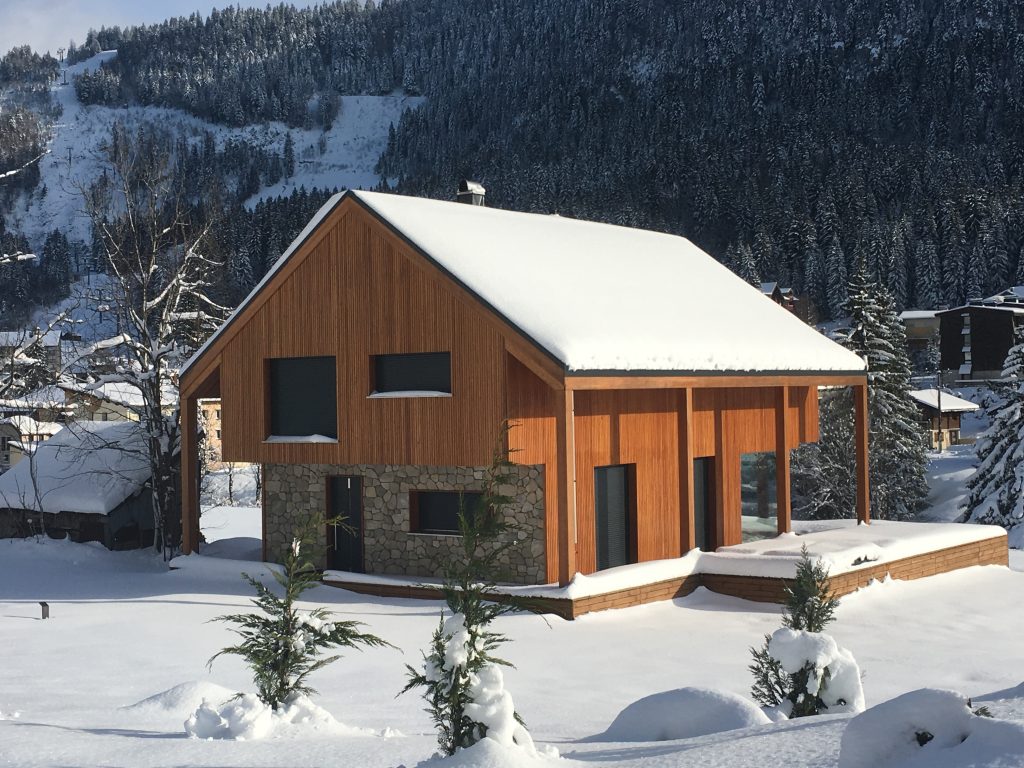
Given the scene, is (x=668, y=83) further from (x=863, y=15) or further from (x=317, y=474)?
(x=317, y=474)

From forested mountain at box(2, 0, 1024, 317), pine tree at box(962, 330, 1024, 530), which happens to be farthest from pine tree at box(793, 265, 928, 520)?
forested mountain at box(2, 0, 1024, 317)

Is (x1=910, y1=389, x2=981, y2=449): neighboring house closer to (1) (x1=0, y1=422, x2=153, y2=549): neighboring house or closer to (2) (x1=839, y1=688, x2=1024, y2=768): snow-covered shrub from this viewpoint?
(1) (x1=0, y1=422, x2=153, y2=549): neighboring house

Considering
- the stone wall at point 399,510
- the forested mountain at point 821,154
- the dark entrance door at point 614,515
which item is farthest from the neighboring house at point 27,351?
the forested mountain at point 821,154

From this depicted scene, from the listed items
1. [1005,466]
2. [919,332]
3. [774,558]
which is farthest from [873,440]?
[919,332]

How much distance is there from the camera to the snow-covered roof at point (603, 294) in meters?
16.3

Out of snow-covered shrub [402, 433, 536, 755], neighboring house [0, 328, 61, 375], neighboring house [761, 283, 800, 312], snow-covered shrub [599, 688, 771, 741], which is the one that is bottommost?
snow-covered shrub [599, 688, 771, 741]

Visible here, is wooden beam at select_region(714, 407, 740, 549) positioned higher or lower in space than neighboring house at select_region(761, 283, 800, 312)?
lower

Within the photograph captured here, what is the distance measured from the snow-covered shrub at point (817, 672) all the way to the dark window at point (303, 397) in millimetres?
11421

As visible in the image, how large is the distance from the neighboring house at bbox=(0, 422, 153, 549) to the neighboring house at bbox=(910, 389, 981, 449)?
41425mm

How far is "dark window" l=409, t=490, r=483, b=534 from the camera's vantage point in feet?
57.4

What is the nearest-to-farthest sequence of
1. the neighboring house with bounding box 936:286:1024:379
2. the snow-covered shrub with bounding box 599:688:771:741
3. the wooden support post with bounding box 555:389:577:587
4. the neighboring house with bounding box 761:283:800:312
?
the snow-covered shrub with bounding box 599:688:771:741
the wooden support post with bounding box 555:389:577:587
the neighboring house with bounding box 936:286:1024:379
the neighboring house with bounding box 761:283:800:312

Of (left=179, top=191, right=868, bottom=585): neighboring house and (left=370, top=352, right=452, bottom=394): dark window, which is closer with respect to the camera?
(left=179, top=191, right=868, bottom=585): neighboring house

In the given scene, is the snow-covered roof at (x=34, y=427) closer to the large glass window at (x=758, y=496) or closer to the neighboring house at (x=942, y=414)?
the large glass window at (x=758, y=496)

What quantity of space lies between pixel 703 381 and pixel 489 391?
3751 mm
